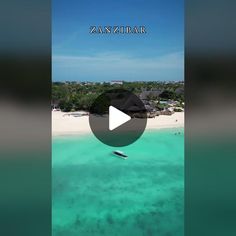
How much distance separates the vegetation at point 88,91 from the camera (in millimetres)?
1862

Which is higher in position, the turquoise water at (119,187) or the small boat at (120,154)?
the small boat at (120,154)

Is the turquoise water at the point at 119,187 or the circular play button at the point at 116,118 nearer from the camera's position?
the circular play button at the point at 116,118

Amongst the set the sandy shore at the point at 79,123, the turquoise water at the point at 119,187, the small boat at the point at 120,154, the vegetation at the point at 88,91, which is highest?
the vegetation at the point at 88,91

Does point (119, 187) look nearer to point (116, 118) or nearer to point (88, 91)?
point (116, 118)

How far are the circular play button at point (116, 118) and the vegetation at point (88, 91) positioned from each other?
0.08 metres

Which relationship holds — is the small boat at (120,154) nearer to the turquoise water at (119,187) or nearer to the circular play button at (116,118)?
the turquoise water at (119,187)

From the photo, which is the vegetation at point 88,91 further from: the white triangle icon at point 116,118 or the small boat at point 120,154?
the small boat at point 120,154

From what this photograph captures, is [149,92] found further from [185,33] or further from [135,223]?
[135,223]

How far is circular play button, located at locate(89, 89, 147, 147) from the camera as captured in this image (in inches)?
68.8

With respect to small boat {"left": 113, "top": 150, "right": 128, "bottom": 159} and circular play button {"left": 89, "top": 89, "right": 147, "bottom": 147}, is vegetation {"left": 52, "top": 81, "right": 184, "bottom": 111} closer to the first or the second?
circular play button {"left": 89, "top": 89, "right": 147, "bottom": 147}

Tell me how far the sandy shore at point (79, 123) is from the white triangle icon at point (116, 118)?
201 mm

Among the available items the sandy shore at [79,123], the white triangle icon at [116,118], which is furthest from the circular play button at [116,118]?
the sandy shore at [79,123]

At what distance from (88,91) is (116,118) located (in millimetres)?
270

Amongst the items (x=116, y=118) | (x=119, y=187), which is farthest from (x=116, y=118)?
(x=119, y=187)
